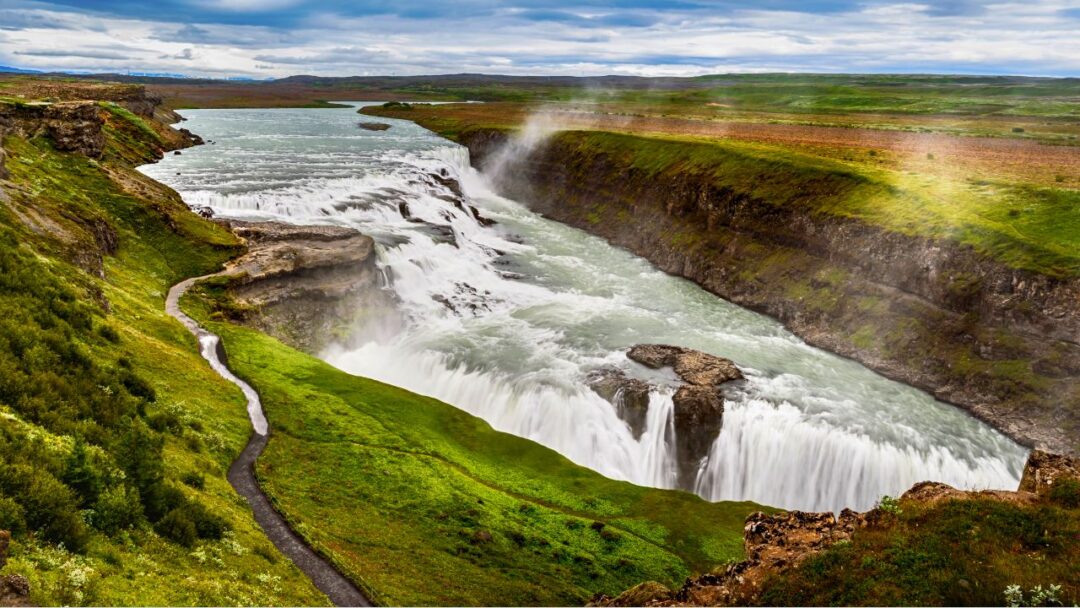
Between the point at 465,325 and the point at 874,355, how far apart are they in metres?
32.4

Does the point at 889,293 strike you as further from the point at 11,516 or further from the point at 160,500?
the point at 11,516

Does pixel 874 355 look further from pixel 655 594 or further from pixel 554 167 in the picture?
pixel 554 167

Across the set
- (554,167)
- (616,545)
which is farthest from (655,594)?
(554,167)

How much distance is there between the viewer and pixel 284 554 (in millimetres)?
21594

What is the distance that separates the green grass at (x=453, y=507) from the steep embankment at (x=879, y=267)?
853 inches

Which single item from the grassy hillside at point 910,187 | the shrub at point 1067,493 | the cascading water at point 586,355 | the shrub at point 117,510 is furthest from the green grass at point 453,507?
the grassy hillside at point 910,187

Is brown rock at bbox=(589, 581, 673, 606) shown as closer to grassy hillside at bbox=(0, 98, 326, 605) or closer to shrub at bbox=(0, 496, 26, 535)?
grassy hillside at bbox=(0, 98, 326, 605)

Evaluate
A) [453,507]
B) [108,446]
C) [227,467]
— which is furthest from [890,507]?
[227,467]

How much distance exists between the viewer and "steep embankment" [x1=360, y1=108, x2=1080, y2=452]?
135 feet

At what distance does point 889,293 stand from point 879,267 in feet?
9.42

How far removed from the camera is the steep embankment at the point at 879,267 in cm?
4112

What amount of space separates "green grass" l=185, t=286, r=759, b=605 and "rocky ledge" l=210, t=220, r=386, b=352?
32.9ft

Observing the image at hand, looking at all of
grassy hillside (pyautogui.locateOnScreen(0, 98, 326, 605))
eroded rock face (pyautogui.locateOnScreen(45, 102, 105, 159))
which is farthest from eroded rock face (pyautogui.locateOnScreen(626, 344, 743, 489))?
eroded rock face (pyautogui.locateOnScreen(45, 102, 105, 159))

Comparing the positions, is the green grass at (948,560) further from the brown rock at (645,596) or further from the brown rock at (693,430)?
the brown rock at (693,430)
